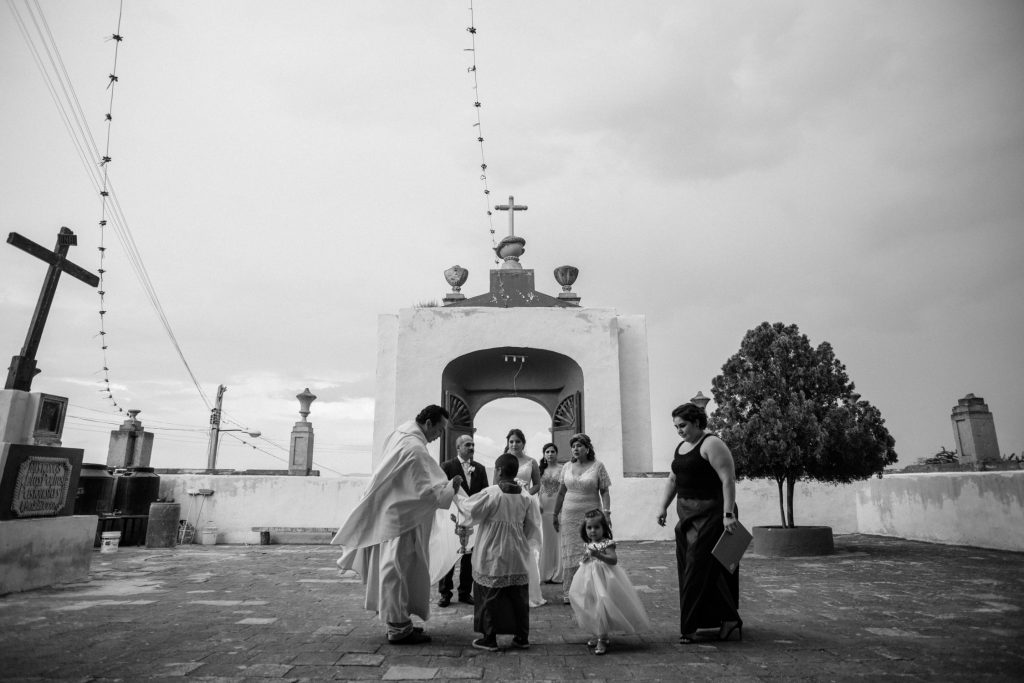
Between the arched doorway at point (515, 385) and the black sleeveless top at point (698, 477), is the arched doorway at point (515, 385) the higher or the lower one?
the higher one

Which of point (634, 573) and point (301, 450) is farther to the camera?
point (301, 450)

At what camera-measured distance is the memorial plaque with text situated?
20.5ft

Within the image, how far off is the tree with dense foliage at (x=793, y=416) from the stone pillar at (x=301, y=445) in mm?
8283

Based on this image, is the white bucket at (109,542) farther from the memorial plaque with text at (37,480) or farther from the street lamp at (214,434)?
the street lamp at (214,434)

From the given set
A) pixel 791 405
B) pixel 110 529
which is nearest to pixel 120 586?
pixel 110 529

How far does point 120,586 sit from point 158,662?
3811 millimetres

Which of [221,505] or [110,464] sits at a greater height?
[110,464]

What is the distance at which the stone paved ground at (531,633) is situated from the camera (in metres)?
3.43

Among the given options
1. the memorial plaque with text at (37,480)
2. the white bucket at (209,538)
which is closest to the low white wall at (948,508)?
the memorial plaque with text at (37,480)

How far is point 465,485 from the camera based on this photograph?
5680 millimetres

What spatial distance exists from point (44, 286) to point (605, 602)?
7.98 m

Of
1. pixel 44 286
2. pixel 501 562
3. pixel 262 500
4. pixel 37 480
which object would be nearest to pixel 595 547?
pixel 501 562

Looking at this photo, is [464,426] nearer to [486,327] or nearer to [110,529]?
[486,327]

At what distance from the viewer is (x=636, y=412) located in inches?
487
